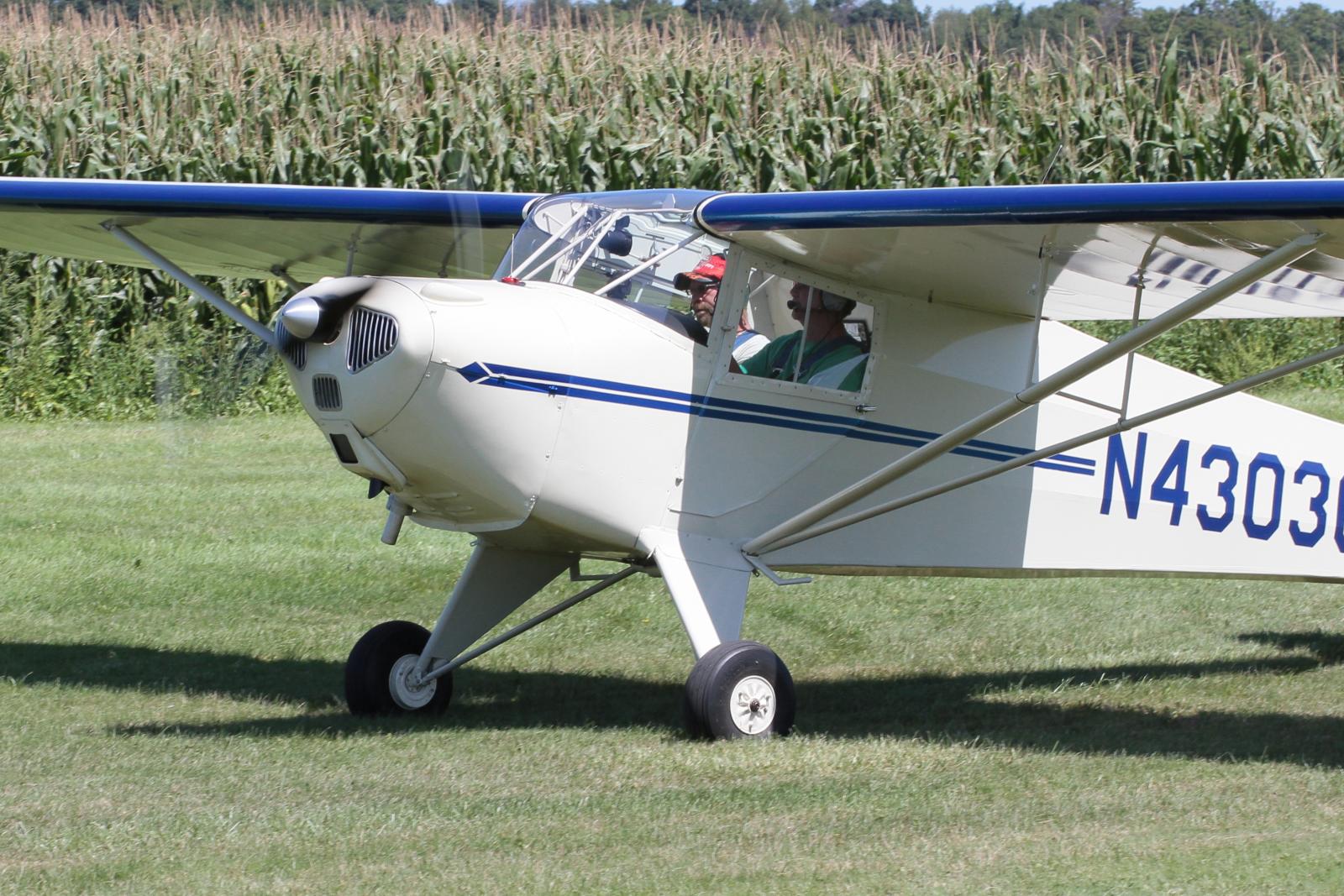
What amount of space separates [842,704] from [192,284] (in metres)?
4.09

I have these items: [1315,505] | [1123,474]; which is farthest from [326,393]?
[1315,505]

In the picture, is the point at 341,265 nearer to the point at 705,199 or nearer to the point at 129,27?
the point at 705,199

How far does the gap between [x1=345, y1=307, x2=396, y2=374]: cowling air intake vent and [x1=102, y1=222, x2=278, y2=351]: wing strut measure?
0.98m

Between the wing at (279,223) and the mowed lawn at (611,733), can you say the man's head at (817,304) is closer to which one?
the wing at (279,223)

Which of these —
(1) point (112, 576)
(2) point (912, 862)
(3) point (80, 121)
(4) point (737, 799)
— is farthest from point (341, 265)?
(3) point (80, 121)

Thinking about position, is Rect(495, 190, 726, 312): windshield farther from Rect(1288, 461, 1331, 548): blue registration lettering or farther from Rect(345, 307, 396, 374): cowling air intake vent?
Rect(1288, 461, 1331, 548): blue registration lettering

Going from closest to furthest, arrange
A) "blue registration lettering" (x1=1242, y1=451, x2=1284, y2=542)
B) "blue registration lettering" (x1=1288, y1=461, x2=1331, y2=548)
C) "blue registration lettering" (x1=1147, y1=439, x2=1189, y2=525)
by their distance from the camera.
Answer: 1. "blue registration lettering" (x1=1147, y1=439, x2=1189, y2=525)
2. "blue registration lettering" (x1=1242, y1=451, x2=1284, y2=542)
3. "blue registration lettering" (x1=1288, y1=461, x2=1331, y2=548)

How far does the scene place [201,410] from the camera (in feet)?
24.7

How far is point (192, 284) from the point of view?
27.8 feet

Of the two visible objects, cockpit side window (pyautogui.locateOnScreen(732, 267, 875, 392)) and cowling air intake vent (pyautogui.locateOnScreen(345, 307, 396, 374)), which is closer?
cowling air intake vent (pyautogui.locateOnScreen(345, 307, 396, 374))

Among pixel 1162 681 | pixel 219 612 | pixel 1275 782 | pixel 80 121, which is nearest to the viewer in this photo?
pixel 1275 782

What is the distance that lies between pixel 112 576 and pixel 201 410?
4.24 meters

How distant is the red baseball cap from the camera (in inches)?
288

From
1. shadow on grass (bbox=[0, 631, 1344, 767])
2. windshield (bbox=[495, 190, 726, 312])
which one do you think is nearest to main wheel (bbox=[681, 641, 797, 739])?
shadow on grass (bbox=[0, 631, 1344, 767])
